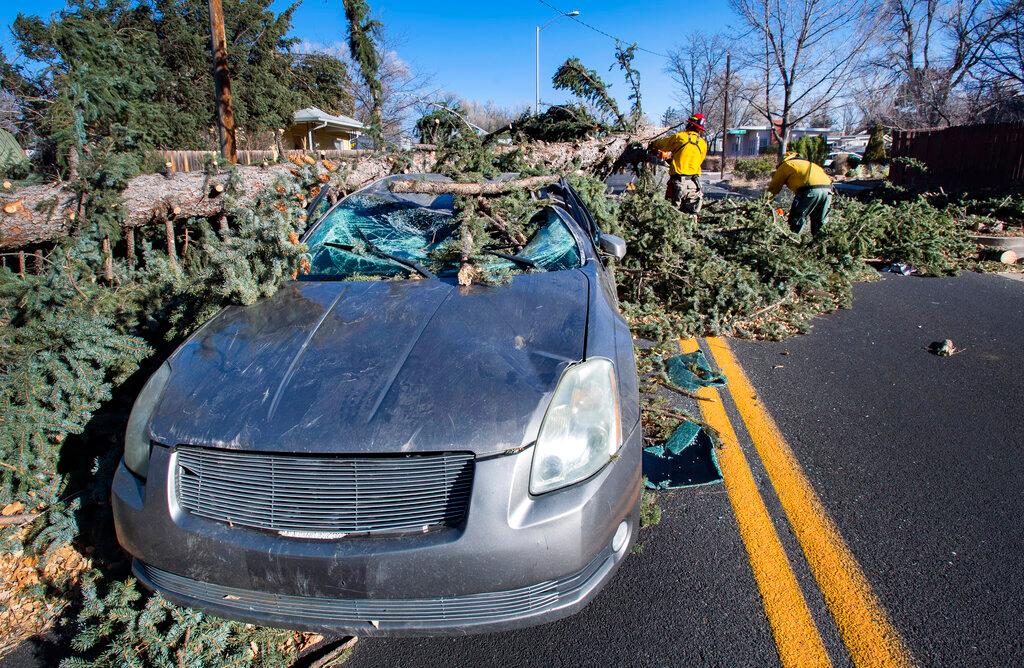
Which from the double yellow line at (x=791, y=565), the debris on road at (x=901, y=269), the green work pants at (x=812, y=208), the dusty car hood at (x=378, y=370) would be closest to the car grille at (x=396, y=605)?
the dusty car hood at (x=378, y=370)

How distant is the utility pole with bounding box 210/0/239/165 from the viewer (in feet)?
40.2

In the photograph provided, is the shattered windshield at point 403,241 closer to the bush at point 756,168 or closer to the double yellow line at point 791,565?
the double yellow line at point 791,565

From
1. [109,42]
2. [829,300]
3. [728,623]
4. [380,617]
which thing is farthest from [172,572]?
[109,42]

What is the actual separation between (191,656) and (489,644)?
103 centimetres

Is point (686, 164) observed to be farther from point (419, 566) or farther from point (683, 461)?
point (419, 566)

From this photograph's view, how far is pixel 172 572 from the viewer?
204cm

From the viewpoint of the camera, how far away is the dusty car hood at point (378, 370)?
6.47 feet

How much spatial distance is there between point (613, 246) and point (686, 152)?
16.7 feet

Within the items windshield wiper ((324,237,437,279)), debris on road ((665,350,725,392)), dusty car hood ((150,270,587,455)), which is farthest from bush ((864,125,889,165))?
dusty car hood ((150,270,587,455))

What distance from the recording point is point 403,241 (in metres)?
3.58

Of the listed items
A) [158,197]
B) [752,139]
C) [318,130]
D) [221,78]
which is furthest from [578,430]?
[752,139]

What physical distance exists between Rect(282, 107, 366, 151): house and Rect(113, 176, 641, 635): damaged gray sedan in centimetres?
2818

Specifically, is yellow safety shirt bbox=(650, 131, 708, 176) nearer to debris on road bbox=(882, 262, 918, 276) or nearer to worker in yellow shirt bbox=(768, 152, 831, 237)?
worker in yellow shirt bbox=(768, 152, 831, 237)

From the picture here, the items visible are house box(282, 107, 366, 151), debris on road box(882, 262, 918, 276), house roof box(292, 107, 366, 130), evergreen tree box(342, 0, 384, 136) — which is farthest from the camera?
house box(282, 107, 366, 151)
